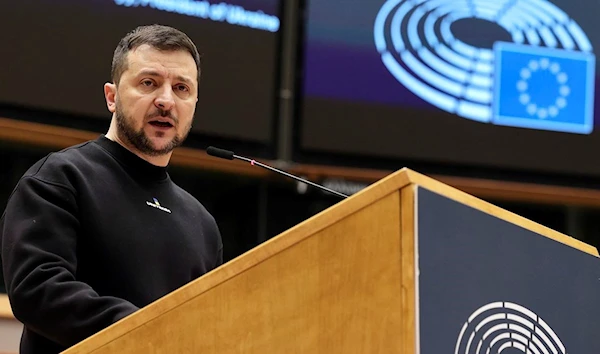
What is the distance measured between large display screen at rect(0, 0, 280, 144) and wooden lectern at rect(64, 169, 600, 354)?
8.75ft

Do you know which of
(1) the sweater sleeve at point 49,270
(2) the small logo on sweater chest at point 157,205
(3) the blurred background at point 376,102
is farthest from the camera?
(3) the blurred background at point 376,102

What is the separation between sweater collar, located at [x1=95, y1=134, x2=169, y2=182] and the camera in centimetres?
208

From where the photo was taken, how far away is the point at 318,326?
4.38 feet

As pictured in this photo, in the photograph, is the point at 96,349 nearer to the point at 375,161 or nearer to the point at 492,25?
the point at 375,161

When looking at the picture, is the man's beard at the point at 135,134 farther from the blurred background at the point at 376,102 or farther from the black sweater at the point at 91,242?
the blurred background at the point at 376,102

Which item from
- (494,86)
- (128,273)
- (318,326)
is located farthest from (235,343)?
(494,86)

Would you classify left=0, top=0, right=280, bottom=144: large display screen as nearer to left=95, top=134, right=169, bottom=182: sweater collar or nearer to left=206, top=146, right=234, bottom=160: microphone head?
left=95, top=134, right=169, bottom=182: sweater collar

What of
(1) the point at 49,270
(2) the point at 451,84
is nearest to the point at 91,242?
(1) the point at 49,270

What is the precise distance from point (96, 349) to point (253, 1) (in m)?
3.22

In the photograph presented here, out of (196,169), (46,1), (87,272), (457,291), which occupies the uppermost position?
(46,1)

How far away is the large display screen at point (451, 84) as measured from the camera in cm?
460

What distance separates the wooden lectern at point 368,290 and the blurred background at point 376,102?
2867mm

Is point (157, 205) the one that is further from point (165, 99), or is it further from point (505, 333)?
point (505, 333)

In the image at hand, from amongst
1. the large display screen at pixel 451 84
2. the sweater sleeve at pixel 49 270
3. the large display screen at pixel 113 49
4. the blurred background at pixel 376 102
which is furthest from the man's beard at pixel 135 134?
the large display screen at pixel 451 84
